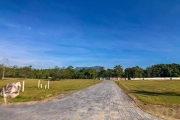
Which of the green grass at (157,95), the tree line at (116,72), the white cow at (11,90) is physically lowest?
the green grass at (157,95)

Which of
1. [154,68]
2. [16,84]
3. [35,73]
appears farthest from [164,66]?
[16,84]

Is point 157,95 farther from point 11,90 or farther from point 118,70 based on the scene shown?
point 118,70

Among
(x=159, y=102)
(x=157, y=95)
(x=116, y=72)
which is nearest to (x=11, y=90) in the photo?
(x=159, y=102)

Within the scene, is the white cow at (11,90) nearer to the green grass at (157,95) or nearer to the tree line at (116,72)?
the green grass at (157,95)

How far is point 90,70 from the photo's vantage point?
12650 cm

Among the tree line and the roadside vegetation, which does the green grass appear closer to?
the roadside vegetation

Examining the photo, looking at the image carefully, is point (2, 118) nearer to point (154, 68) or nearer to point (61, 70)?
point (61, 70)

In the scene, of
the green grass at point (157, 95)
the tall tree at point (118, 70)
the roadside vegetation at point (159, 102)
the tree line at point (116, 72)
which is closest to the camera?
the roadside vegetation at point (159, 102)

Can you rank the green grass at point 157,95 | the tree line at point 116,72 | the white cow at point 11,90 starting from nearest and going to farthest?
1. the green grass at point 157,95
2. the white cow at point 11,90
3. the tree line at point 116,72

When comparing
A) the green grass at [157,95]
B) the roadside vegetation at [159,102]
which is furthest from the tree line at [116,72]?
the roadside vegetation at [159,102]

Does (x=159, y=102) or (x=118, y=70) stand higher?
(x=118, y=70)

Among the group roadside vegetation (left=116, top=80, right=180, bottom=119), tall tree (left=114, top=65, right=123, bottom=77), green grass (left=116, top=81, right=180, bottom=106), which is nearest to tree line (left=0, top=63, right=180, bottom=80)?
tall tree (left=114, top=65, right=123, bottom=77)

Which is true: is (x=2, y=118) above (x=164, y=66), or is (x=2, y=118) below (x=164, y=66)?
below

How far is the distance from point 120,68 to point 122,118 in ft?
424
